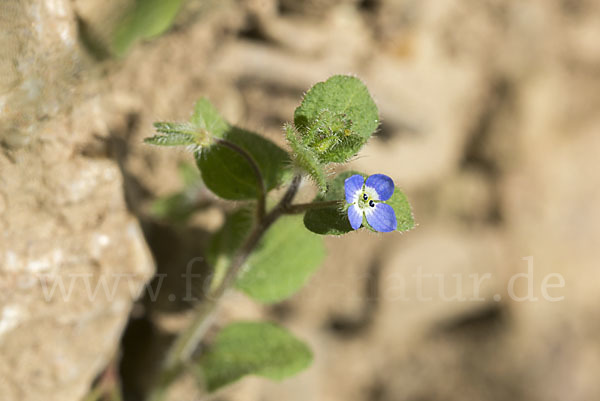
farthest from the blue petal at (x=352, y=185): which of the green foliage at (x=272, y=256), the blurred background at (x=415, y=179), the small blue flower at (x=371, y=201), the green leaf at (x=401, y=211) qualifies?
the blurred background at (x=415, y=179)

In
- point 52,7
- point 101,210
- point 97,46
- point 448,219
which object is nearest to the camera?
point 52,7

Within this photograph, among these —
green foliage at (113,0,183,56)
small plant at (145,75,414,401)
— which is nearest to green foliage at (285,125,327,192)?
small plant at (145,75,414,401)

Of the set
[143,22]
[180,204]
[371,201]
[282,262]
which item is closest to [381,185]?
[371,201]

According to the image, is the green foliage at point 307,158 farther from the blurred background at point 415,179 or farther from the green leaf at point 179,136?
the blurred background at point 415,179

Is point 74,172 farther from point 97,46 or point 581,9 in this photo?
point 581,9

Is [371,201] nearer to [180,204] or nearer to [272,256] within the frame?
[272,256]

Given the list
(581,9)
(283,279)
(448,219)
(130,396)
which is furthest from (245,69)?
(581,9)
